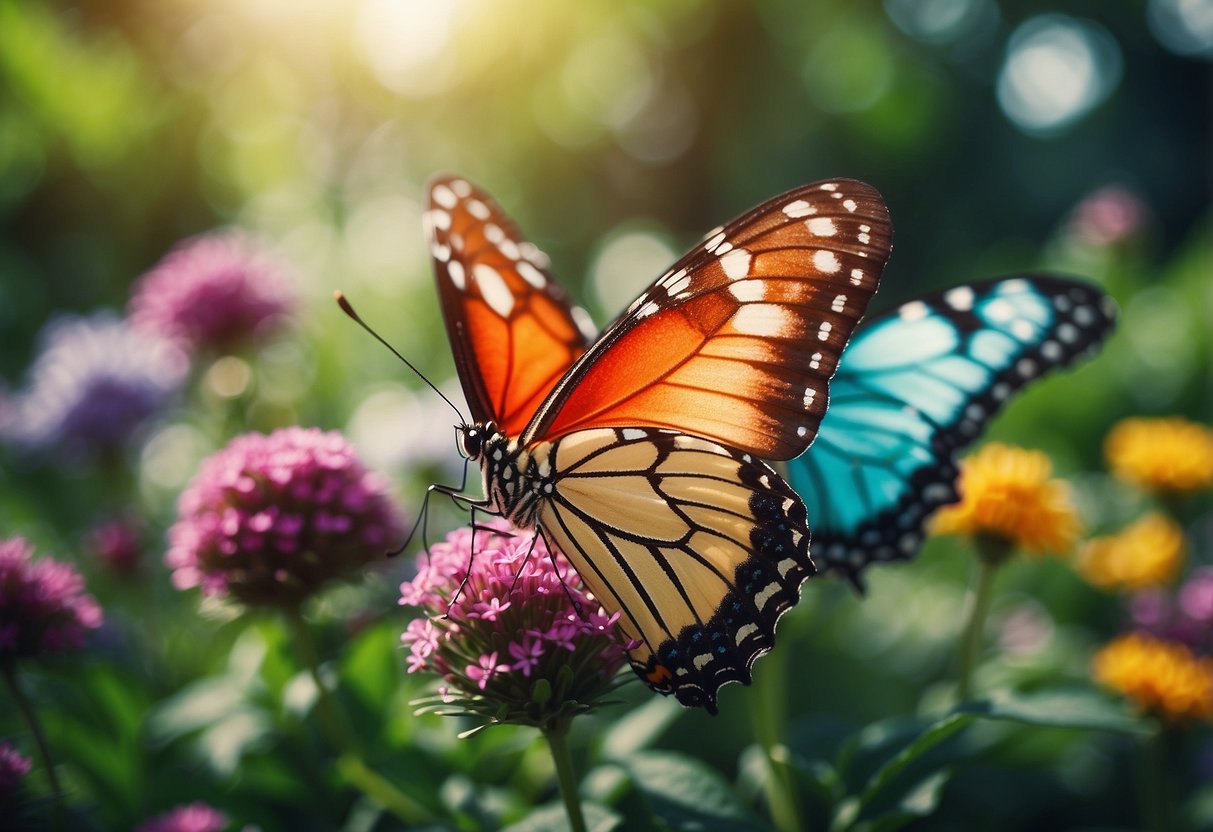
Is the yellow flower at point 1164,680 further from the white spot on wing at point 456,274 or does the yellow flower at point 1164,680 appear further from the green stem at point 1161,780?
the white spot on wing at point 456,274

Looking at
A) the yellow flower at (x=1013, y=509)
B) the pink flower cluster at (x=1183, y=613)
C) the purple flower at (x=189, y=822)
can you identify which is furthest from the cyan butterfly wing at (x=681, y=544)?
the pink flower cluster at (x=1183, y=613)

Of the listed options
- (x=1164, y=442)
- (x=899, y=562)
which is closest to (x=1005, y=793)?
(x=899, y=562)

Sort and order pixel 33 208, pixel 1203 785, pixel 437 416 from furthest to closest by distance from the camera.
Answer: pixel 33 208 → pixel 437 416 → pixel 1203 785

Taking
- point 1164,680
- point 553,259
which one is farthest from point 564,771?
point 553,259

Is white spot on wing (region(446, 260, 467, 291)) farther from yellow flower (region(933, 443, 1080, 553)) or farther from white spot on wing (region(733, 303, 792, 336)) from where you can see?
yellow flower (region(933, 443, 1080, 553))

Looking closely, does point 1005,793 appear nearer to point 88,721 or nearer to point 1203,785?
point 1203,785

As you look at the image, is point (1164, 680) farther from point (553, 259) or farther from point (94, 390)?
point (553, 259)
